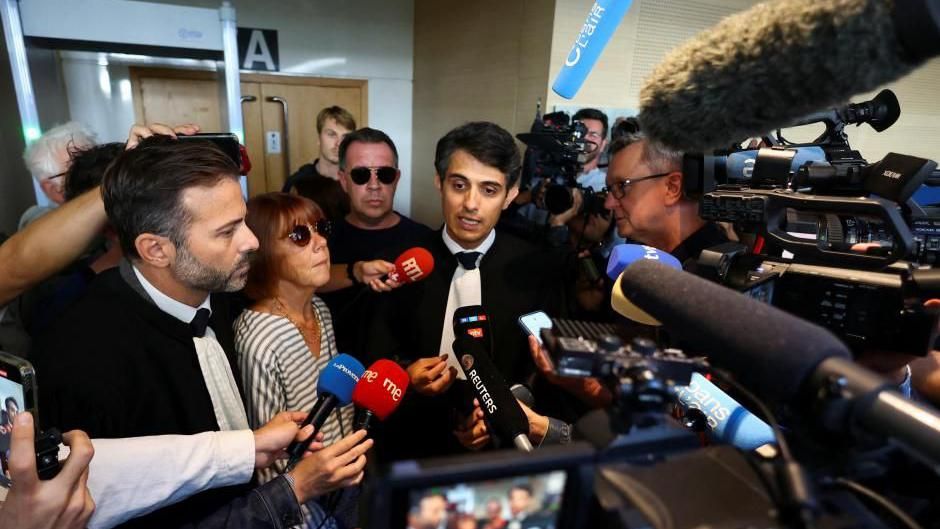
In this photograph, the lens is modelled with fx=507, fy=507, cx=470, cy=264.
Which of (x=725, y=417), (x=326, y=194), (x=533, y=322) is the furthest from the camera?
(x=326, y=194)

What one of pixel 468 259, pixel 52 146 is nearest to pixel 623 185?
pixel 468 259

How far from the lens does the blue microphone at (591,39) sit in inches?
79.1

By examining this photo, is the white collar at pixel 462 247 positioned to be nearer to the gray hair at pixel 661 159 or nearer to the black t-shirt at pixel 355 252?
the black t-shirt at pixel 355 252

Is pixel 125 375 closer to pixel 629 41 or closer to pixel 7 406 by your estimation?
pixel 7 406

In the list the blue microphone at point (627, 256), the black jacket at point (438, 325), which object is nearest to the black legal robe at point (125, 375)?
the black jacket at point (438, 325)

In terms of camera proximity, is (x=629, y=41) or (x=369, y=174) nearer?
(x=369, y=174)

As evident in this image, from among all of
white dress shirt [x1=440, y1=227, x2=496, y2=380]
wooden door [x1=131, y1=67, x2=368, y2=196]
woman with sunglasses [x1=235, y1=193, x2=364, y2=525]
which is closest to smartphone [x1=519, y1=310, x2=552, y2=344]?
white dress shirt [x1=440, y1=227, x2=496, y2=380]

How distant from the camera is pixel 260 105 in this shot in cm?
491

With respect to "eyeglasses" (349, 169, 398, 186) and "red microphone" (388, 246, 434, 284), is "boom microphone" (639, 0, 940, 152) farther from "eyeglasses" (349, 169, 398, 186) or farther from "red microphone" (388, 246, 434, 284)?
"eyeglasses" (349, 169, 398, 186)

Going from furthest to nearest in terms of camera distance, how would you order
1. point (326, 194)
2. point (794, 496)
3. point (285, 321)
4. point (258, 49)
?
point (258, 49) → point (326, 194) → point (285, 321) → point (794, 496)

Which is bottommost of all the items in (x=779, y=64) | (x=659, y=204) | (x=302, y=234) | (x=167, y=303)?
(x=167, y=303)

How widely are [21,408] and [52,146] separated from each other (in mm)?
2028

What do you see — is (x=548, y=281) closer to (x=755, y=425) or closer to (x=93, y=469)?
(x=755, y=425)

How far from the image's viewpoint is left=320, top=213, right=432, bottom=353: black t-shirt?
1.87 metres
